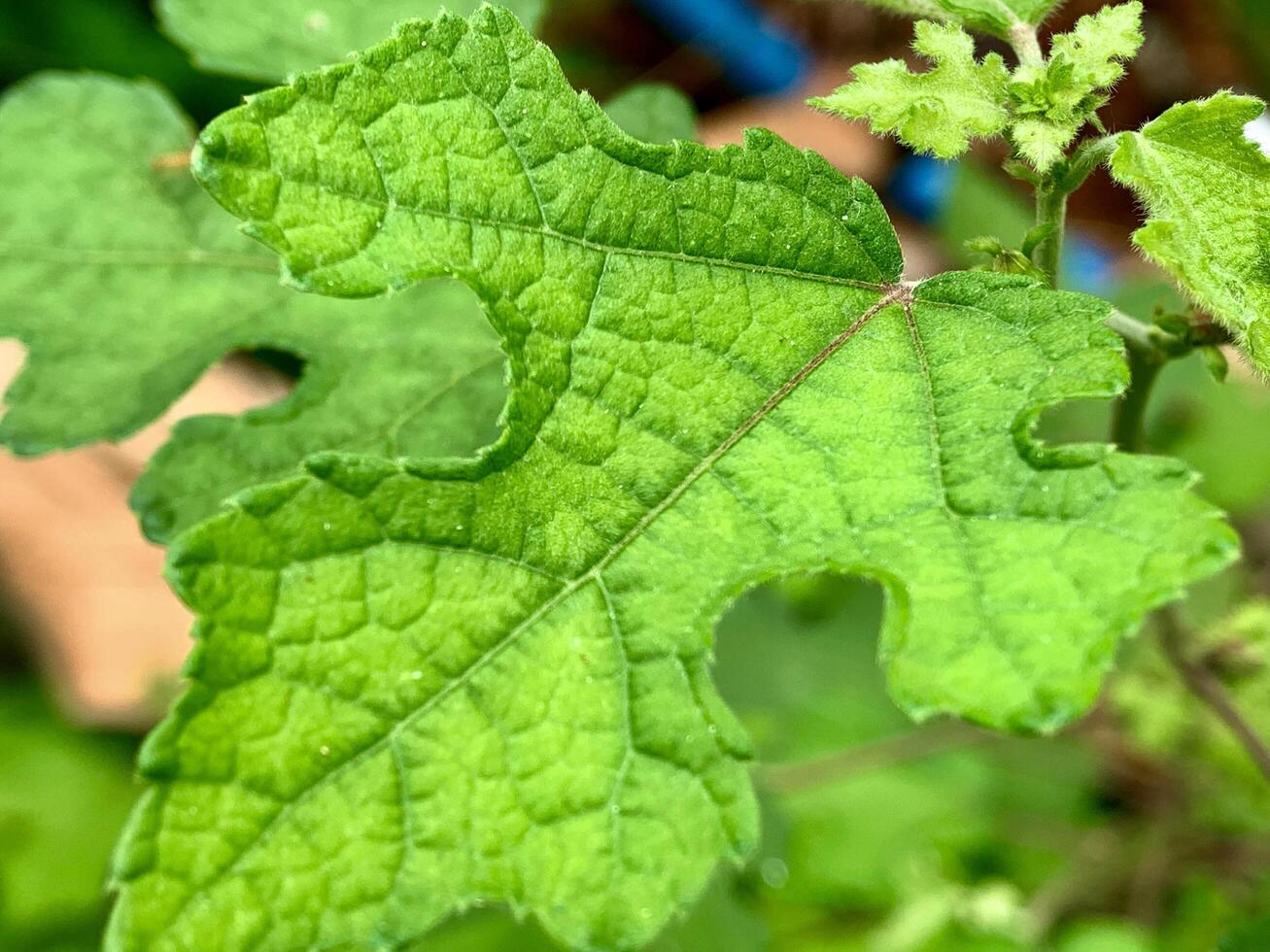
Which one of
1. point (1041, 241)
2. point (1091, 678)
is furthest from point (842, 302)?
point (1091, 678)

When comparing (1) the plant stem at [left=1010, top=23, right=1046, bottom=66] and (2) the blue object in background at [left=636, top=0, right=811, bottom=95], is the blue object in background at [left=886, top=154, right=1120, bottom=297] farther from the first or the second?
(1) the plant stem at [left=1010, top=23, right=1046, bottom=66]

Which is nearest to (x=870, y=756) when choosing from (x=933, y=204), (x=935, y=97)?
(x=935, y=97)

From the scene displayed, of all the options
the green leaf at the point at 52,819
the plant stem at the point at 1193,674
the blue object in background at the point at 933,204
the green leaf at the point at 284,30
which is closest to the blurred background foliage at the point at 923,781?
the green leaf at the point at 52,819

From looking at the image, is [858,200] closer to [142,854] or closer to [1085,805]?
[142,854]

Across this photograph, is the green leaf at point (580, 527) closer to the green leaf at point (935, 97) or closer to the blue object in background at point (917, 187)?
the green leaf at point (935, 97)

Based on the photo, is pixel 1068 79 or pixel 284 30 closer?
pixel 1068 79

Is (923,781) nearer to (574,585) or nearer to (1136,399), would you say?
(1136,399)
